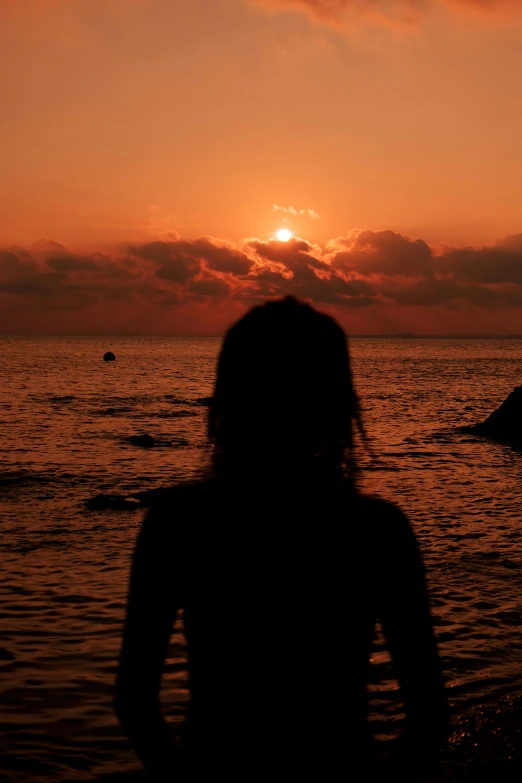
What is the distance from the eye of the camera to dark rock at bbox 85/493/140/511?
1513cm

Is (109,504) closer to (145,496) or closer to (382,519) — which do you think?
(145,496)

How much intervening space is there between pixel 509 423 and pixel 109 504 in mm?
17341

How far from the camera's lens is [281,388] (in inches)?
82.4

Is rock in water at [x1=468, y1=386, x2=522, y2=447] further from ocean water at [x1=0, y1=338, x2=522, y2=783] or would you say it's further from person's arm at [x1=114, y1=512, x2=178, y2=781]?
person's arm at [x1=114, y1=512, x2=178, y2=781]

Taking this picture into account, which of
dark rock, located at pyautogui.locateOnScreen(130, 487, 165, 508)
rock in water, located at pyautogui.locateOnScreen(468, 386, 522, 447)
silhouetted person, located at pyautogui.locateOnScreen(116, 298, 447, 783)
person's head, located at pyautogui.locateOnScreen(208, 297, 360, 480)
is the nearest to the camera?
silhouetted person, located at pyautogui.locateOnScreen(116, 298, 447, 783)

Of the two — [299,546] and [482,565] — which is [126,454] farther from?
[299,546]

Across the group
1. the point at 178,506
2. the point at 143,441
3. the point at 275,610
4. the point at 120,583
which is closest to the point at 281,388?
the point at 178,506

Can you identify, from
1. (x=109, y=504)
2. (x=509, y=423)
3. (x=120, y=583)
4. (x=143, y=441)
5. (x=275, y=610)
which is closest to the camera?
(x=275, y=610)

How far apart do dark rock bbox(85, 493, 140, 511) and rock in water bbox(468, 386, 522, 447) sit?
16.2 metres

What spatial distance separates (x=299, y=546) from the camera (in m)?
2.02

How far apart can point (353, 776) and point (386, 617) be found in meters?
0.43

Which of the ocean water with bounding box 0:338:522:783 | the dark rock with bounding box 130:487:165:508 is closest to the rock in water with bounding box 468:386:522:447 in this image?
the ocean water with bounding box 0:338:522:783

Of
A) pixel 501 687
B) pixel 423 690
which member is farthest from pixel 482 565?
pixel 423 690

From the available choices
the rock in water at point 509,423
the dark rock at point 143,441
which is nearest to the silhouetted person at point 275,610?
the dark rock at point 143,441
